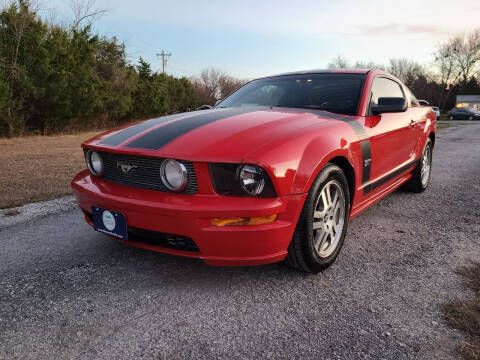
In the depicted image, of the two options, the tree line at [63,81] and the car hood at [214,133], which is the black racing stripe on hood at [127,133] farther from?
the tree line at [63,81]

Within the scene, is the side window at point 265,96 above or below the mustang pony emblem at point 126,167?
above

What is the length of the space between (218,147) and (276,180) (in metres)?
0.36

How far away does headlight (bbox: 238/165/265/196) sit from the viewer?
6.38 ft

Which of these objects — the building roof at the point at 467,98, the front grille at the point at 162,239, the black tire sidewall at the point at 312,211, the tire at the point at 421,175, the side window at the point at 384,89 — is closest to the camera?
the front grille at the point at 162,239

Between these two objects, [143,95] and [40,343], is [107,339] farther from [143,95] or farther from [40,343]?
[143,95]

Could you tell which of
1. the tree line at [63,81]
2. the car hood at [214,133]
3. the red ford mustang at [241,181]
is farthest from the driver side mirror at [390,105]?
the tree line at [63,81]

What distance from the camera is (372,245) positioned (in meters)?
2.87

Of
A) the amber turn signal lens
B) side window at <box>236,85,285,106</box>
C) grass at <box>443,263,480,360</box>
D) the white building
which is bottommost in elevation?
grass at <box>443,263,480,360</box>

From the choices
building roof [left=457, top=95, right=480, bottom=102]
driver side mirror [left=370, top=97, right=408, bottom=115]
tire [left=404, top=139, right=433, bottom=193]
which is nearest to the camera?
driver side mirror [left=370, top=97, right=408, bottom=115]

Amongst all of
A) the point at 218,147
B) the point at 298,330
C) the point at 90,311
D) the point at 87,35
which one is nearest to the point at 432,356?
the point at 298,330

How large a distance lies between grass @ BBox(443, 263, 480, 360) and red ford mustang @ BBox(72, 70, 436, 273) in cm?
74

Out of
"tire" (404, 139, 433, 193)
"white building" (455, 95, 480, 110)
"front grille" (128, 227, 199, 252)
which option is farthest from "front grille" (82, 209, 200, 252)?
"white building" (455, 95, 480, 110)

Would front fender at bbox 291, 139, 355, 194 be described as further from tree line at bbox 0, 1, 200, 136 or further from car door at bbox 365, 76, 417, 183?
tree line at bbox 0, 1, 200, 136

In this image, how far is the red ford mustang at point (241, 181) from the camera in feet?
6.40
